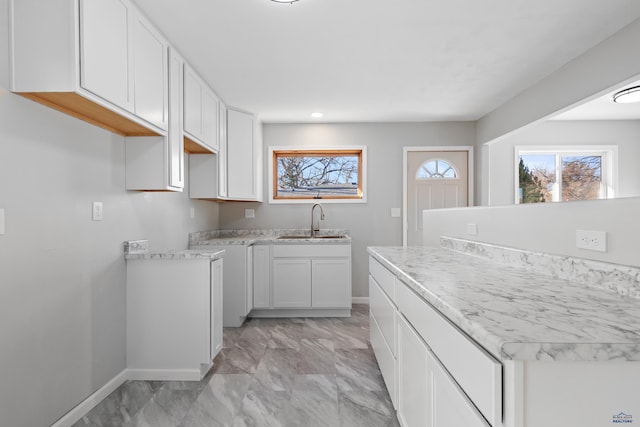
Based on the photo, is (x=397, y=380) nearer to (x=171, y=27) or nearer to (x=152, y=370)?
(x=152, y=370)

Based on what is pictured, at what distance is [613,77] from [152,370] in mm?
3753

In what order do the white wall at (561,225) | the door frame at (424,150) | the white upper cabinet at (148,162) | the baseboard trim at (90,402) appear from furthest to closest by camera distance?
the door frame at (424,150), the white upper cabinet at (148,162), the baseboard trim at (90,402), the white wall at (561,225)

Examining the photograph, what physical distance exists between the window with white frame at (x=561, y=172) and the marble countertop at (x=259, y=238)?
250 cm

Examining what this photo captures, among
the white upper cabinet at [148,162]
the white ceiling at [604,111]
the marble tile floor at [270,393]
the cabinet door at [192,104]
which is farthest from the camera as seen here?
the white ceiling at [604,111]

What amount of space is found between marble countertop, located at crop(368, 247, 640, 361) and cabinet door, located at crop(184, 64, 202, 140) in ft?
6.90

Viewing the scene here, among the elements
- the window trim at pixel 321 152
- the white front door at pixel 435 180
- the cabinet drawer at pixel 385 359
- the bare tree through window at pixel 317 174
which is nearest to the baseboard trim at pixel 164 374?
the cabinet drawer at pixel 385 359

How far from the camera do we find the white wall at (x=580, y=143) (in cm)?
456

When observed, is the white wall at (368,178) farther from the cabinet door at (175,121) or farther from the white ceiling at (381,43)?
the cabinet door at (175,121)

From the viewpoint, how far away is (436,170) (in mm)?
4781

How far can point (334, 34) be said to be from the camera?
2387 millimetres

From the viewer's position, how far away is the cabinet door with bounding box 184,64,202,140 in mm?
2783

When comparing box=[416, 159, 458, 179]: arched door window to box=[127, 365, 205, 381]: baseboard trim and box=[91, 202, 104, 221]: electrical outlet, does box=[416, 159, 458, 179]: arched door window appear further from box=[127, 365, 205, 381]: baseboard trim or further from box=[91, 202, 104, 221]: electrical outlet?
box=[91, 202, 104, 221]: electrical outlet

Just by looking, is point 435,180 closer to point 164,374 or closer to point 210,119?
point 210,119

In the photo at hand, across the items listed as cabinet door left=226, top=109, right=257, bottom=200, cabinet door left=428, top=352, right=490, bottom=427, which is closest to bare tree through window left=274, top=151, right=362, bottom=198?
cabinet door left=226, top=109, right=257, bottom=200
